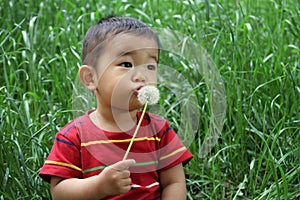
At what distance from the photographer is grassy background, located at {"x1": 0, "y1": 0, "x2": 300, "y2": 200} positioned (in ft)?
7.08

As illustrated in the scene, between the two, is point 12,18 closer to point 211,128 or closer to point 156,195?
point 211,128

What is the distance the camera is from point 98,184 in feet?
5.35

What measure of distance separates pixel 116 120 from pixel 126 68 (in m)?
0.21

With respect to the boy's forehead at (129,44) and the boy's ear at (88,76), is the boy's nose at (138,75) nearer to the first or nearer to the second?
the boy's forehead at (129,44)

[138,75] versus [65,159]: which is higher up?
[138,75]

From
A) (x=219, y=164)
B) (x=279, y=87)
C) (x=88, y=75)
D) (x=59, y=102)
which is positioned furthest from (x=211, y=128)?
(x=59, y=102)

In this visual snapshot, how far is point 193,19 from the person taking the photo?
2793mm

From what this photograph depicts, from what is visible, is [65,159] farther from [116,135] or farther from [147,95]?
[147,95]

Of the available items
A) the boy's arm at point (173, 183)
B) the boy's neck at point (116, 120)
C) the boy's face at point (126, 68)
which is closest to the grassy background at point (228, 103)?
Result: the boy's arm at point (173, 183)

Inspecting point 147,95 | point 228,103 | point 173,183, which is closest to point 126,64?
point 147,95

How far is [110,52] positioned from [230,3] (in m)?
1.84

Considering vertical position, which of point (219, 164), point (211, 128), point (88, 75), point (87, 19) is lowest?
point (219, 164)

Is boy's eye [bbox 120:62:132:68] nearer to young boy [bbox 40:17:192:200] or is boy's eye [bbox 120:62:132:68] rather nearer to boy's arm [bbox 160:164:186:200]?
young boy [bbox 40:17:192:200]

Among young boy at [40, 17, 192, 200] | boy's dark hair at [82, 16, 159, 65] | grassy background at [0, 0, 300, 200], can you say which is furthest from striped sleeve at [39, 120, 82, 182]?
grassy background at [0, 0, 300, 200]
